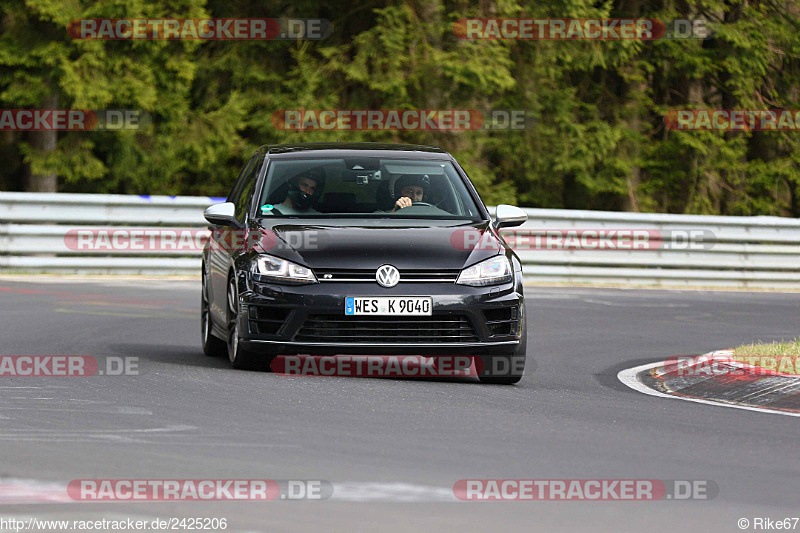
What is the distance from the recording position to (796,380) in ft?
34.2

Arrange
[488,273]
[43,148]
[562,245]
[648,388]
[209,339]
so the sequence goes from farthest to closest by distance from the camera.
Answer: [43,148] → [562,245] → [209,339] → [648,388] → [488,273]

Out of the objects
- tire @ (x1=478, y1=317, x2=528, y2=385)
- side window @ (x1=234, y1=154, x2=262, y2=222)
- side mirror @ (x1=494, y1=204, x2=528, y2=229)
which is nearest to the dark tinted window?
side window @ (x1=234, y1=154, x2=262, y2=222)

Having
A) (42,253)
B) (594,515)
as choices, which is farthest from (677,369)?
(42,253)

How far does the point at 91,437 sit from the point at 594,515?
107 inches

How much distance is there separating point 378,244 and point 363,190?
1151 mm

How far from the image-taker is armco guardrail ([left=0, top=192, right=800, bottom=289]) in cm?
2000

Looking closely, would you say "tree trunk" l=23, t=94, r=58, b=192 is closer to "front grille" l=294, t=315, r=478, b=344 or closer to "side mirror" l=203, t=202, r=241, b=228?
"side mirror" l=203, t=202, r=241, b=228

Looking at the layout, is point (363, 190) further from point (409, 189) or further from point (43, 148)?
point (43, 148)

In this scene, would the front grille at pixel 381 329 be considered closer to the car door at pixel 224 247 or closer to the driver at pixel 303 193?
the car door at pixel 224 247

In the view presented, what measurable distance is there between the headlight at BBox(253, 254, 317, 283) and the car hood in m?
0.04

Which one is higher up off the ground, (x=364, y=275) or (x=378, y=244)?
(x=378, y=244)

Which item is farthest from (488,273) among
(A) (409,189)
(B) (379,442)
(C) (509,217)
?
(B) (379,442)

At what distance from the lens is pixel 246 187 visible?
11672mm

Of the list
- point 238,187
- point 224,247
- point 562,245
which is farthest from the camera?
point 562,245
